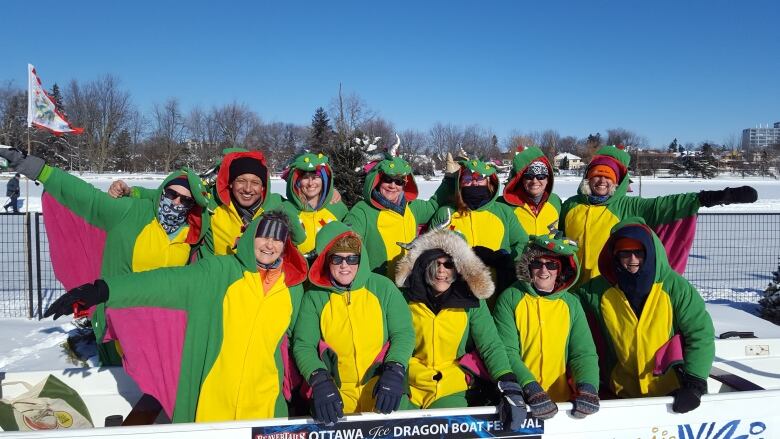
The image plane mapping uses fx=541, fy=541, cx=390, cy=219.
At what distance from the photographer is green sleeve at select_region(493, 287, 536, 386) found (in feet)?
10.5

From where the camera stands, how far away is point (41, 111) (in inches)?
282

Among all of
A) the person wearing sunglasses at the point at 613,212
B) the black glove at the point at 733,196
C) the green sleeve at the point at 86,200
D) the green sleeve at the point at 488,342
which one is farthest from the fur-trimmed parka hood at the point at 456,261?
the green sleeve at the point at 86,200

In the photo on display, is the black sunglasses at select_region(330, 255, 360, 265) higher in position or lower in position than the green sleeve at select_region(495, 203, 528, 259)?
lower

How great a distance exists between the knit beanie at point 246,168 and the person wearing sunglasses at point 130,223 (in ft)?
0.95

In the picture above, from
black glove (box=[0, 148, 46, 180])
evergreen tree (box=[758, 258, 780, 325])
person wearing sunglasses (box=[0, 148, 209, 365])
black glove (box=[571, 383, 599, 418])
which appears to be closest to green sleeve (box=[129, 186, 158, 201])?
person wearing sunglasses (box=[0, 148, 209, 365])

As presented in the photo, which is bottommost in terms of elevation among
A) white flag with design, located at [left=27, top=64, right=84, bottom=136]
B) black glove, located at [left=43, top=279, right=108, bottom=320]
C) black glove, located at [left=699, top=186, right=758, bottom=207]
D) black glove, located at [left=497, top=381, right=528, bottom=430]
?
black glove, located at [left=497, top=381, right=528, bottom=430]

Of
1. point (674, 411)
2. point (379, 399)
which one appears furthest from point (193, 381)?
point (674, 411)

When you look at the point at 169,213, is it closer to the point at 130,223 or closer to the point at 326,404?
the point at 130,223

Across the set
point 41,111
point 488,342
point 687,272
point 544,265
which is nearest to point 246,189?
point 488,342

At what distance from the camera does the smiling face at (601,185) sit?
14.2ft

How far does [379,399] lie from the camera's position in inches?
107

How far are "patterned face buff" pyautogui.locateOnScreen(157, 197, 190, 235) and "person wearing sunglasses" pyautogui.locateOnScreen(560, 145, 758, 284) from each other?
3.00 meters

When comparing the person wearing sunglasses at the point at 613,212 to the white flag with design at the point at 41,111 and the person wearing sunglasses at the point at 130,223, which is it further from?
the white flag with design at the point at 41,111

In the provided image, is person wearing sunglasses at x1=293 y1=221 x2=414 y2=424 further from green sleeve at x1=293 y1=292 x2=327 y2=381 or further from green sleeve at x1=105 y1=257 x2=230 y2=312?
green sleeve at x1=105 y1=257 x2=230 y2=312
